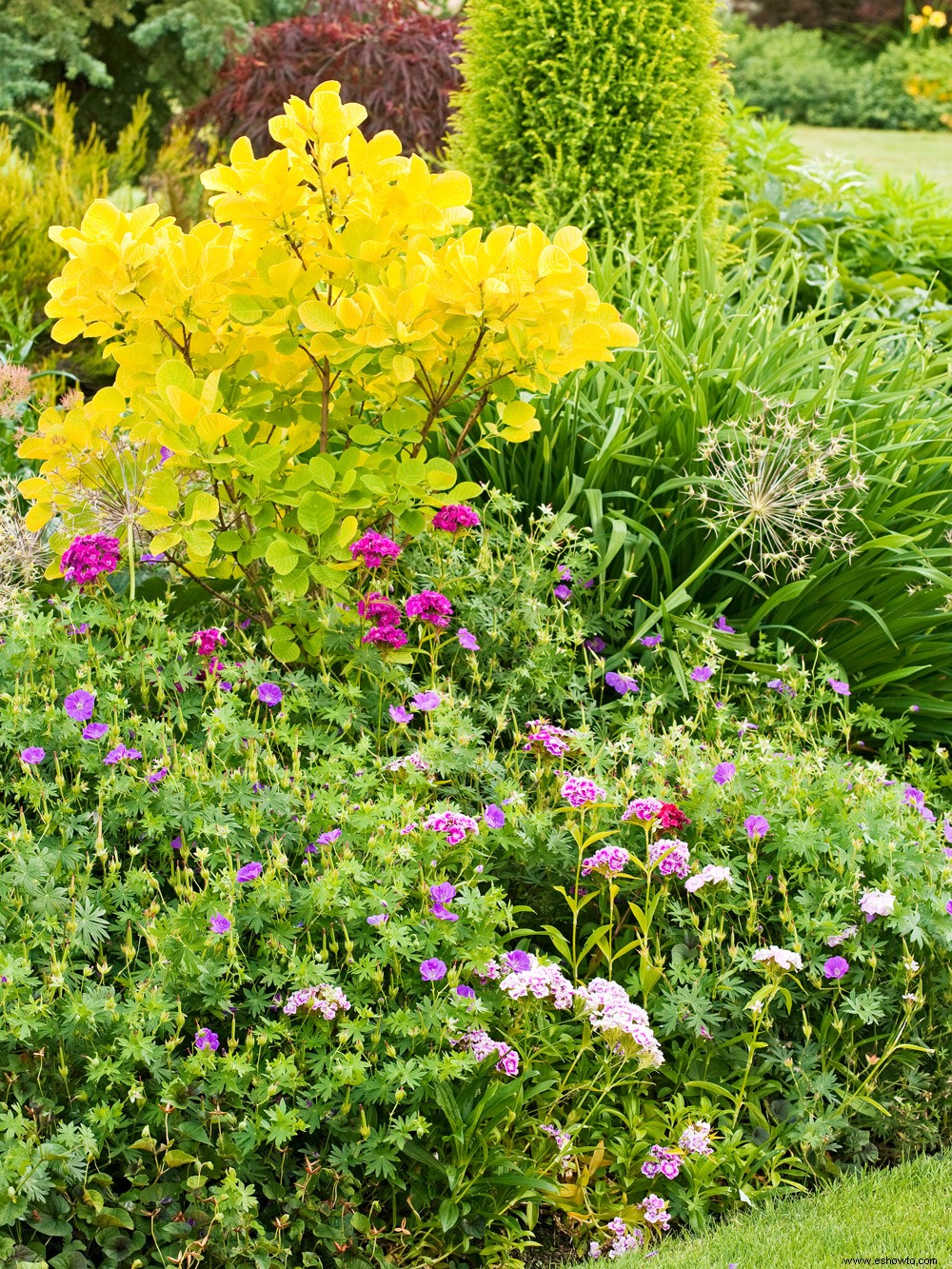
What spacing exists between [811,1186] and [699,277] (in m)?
3.30

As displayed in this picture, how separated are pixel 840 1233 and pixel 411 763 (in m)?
1.14

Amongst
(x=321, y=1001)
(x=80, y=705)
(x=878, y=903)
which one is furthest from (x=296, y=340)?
(x=878, y=903)

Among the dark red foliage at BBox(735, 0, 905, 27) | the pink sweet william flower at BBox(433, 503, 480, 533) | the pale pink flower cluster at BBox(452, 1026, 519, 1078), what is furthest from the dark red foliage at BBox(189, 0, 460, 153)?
the dark red foliage at BBox(735, 0, 905, 27)

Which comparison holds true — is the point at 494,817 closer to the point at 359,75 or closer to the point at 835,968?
the point at 835,968

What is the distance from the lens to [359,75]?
8586mm

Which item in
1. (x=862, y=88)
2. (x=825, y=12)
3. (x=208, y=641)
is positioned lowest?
(x=208, y=641)

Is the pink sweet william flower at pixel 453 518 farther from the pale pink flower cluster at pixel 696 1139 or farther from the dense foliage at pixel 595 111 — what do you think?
the dense foliage at pixel 595 111

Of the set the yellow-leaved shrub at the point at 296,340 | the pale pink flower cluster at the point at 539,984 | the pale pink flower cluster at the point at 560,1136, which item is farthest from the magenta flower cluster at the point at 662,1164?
the yellow-leaved shrub at the point at 296,340

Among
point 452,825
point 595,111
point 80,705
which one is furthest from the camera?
point 595,111

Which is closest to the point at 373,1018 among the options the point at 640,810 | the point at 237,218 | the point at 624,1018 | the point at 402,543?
the point at 624,1018

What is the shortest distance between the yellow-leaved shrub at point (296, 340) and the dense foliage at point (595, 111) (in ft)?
7.21

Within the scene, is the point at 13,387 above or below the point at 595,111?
below

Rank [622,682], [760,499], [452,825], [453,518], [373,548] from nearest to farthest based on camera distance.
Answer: [452,825]
[373,548]
[453,518]
[622,682]
[760,499]

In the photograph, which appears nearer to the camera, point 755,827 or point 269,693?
point 755,827
